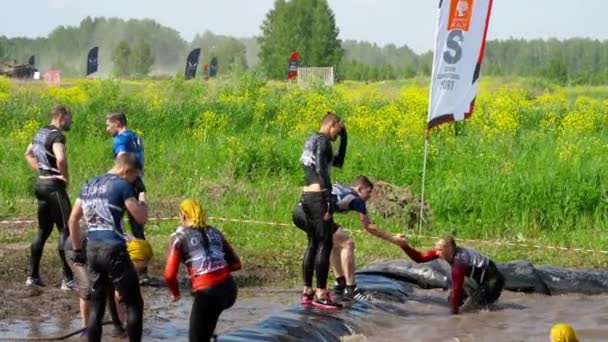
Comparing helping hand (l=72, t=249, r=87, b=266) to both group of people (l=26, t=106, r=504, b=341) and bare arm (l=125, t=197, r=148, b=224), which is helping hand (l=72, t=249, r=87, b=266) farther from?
bare arm (l=125, t=197, r=148, b=224)

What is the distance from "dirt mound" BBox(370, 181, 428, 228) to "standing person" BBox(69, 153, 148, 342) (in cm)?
842

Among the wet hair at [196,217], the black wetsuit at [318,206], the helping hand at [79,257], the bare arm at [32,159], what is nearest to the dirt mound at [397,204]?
the black wetsuit at [318,206]

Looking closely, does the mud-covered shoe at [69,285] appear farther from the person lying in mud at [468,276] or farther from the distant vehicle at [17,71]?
the distant vehicle at [17,71]

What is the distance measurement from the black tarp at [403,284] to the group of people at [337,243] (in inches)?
11.0

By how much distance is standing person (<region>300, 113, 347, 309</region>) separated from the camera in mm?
10125

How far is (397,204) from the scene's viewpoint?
16.1 meters

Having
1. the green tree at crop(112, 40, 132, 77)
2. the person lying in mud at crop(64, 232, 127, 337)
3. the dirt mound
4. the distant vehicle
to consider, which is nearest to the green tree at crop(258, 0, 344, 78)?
the green tree at crop(112, 40, 132, 77)

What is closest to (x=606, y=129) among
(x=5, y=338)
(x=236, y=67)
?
(x=236, y=67)

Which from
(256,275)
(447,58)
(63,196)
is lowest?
(256,275)

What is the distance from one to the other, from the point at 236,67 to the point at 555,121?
13.1 metres

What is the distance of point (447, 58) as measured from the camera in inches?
625

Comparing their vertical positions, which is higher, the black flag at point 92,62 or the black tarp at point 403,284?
the black flag at point 92,62

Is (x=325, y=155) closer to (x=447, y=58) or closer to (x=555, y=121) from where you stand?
(x=447, y=58)

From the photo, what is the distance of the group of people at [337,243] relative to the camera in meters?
10.2
